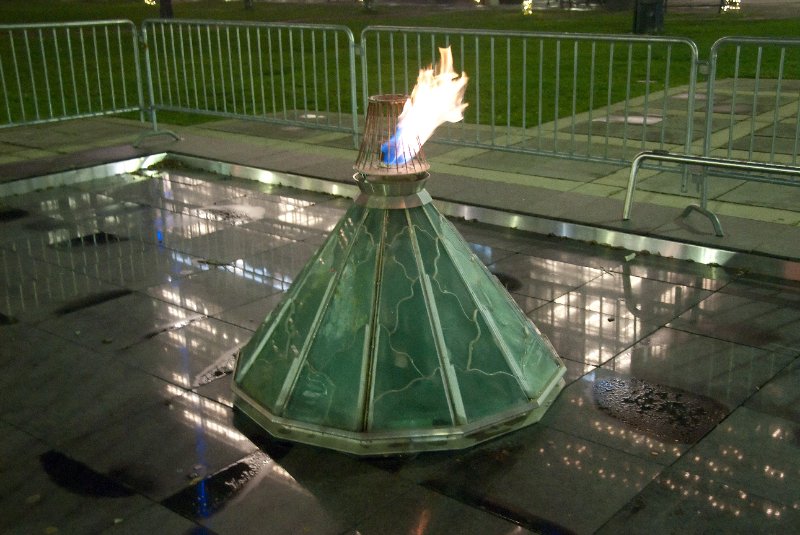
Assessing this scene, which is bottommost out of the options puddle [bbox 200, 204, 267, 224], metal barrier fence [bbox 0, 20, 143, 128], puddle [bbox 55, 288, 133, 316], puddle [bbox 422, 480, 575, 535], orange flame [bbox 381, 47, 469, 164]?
puddle [bbox 422, 480, 575, 535]

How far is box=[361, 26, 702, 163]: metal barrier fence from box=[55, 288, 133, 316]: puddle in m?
3.34

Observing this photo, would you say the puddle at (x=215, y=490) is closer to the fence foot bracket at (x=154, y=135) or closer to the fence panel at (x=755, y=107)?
the fence panel at (x=755, y=107)

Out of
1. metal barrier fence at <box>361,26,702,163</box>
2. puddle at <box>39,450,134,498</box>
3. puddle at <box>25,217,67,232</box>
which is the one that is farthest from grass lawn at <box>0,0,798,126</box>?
puddle at <box>39,450,134,498</box>

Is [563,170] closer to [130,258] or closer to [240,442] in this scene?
[130,258]

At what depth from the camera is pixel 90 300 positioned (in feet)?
22.0

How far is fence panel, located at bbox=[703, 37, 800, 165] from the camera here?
26.2 ft

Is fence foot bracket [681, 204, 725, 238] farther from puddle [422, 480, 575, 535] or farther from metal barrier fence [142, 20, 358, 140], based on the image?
metal barrier fence [142, 20, 358, 140]

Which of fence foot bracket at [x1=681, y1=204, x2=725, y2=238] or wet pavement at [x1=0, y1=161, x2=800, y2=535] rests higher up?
fence foot bracket at [x1=681, y1=204, x2=725, y2=238]

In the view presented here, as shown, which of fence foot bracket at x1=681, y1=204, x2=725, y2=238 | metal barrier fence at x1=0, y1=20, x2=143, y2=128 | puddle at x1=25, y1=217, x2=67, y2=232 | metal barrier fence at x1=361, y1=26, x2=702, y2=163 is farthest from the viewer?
metal barrier fence at x1=0, y1=20, x2=143, y2=128

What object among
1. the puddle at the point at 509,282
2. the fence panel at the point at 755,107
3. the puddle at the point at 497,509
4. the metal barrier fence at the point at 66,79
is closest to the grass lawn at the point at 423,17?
the fence panel at the point at 755,107

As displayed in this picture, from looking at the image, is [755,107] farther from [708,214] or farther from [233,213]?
[233,213]

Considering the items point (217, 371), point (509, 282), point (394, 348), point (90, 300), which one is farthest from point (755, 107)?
point (90, 300)

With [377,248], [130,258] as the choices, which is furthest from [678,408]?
[130,258]

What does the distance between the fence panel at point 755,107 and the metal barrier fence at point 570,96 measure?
367mm
